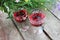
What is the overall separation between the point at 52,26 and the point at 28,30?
0.53 ft

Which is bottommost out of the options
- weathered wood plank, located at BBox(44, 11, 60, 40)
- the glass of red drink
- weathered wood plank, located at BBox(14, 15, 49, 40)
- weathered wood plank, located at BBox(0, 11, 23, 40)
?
weathered wood plank, located at BBox(0, 11, 23, 40)

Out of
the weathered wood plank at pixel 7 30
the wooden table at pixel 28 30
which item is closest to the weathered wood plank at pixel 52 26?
the wooden table at pixel 28 30

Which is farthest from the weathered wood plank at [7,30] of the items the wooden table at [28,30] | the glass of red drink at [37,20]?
the glass of red drink at [37,20]

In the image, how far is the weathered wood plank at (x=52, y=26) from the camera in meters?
1.07

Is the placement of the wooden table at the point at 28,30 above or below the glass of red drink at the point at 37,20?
below

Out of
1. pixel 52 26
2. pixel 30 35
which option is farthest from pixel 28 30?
pixel 52 26

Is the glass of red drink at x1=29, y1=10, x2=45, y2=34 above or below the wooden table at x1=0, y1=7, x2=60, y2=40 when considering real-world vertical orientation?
above

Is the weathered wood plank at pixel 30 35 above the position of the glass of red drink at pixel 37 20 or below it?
below

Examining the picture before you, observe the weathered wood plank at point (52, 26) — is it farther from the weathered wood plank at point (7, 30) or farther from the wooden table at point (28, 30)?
the weathered wood plank at point (7, 30)

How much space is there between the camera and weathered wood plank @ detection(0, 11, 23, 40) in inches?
43.9

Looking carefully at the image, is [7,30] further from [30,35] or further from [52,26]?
[52,26]

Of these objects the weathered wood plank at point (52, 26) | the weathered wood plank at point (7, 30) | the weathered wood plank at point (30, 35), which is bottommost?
the weathered wood plank at point (7, 30)

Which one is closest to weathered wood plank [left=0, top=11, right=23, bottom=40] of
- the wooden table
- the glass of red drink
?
the wooden table

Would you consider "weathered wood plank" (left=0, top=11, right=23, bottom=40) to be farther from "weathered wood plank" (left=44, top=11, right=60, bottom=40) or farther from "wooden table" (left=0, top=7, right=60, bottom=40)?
"weathered wood plank" (left=44, top=11, right=60, bottom=40)
